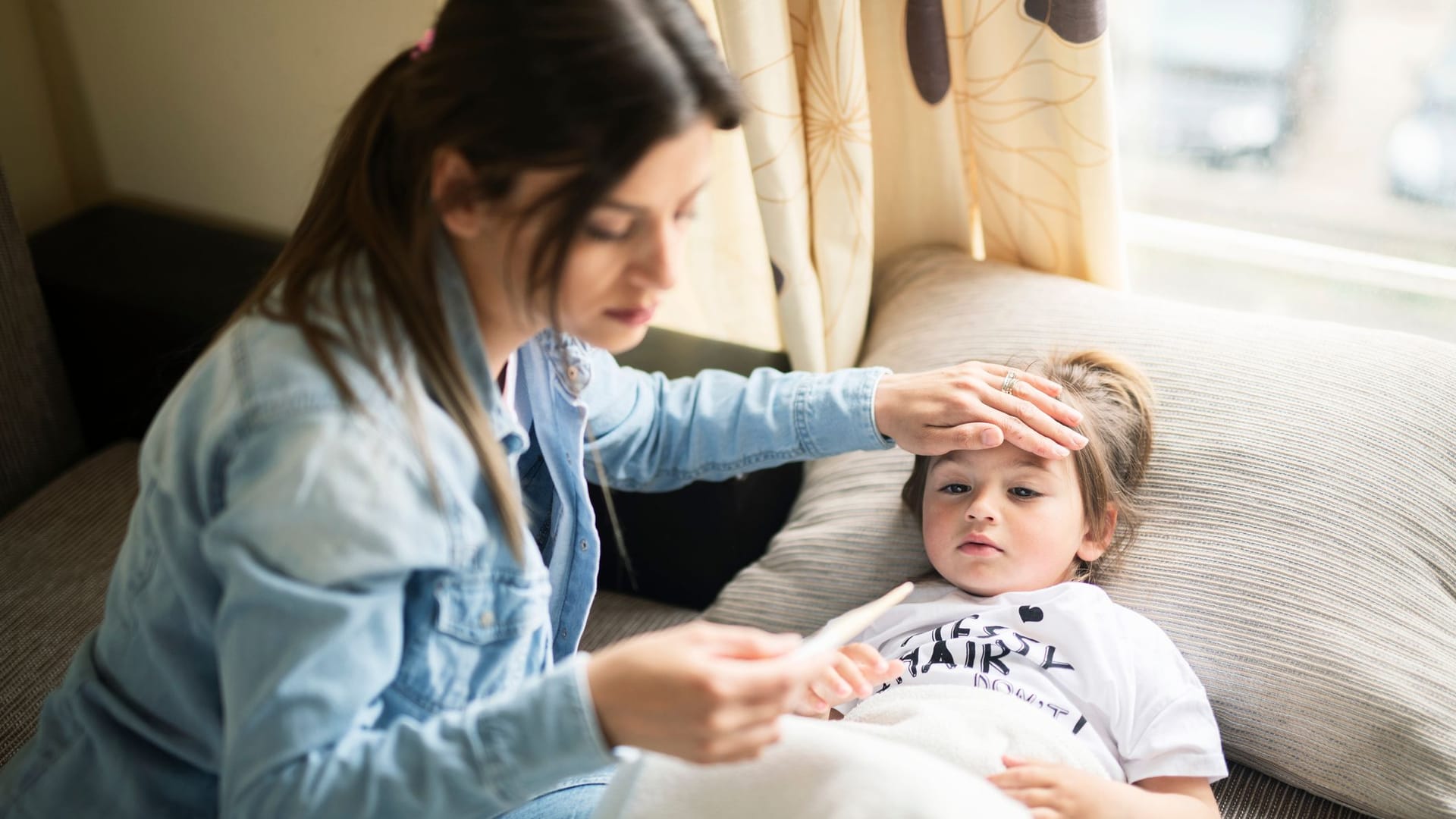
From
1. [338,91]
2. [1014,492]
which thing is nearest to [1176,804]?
[1014,492]

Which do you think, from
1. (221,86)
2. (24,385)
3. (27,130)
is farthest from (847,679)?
(27,130)

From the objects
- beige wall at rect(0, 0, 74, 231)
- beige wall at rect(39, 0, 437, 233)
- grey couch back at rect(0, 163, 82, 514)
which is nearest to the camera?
grey couch back at rect(0, 163, 82, 514)

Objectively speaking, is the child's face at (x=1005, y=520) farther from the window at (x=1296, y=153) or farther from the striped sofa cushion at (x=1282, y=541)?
the window at (x=1296, y=153)

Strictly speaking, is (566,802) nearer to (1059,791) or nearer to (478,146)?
(1059,791)

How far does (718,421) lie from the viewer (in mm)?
1213

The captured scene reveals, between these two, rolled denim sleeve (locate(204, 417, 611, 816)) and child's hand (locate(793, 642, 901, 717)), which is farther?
child's hand (locate(793, 642, 901, 717))

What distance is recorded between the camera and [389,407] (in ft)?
2.63

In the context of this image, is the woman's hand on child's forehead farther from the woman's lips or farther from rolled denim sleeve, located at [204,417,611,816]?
rolled denim sleeve, located at [204,417,611,816]

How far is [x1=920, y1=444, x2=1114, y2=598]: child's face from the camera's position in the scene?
1.17 meters

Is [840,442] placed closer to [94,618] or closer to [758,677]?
[758,677]

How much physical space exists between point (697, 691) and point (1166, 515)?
0.65 meters

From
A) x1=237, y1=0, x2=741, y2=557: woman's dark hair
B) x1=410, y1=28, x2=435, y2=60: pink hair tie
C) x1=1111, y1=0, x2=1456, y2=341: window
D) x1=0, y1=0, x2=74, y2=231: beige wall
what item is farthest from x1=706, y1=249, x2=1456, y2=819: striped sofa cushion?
x1=0, y1=0, x2=74, y2=231: beige wall

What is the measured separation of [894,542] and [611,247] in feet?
1.91

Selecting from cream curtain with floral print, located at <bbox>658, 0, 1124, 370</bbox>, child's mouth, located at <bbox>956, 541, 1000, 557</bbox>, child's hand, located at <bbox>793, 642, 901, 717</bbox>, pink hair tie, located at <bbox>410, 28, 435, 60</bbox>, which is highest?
pink hair tie, located at <bbox>410, 28, 435, 60</bbox>
